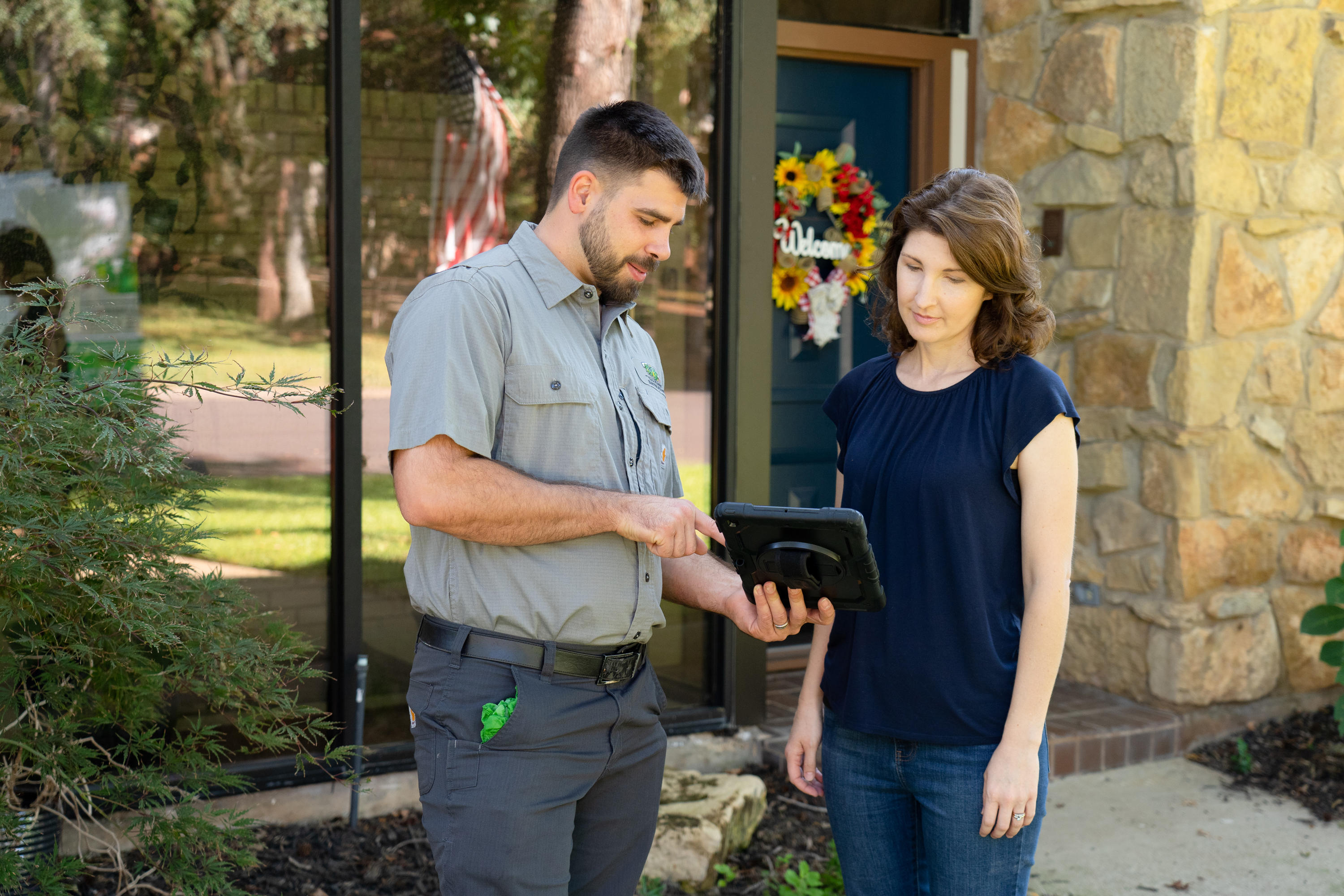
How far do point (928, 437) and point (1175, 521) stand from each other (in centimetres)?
273

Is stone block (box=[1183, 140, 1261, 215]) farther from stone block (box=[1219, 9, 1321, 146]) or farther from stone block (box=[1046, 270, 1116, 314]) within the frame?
stone block (box=[1046, 270, 1116, 314])

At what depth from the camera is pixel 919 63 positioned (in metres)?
4.98

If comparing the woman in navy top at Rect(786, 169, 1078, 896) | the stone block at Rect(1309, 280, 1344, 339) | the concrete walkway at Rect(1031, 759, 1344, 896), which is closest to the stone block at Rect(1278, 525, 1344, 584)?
the stone block at Rect(1309, 280, 1344, 339)

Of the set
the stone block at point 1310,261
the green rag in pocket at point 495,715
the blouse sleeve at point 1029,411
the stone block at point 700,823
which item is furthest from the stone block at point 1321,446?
the green rag in pocket at point 495,715

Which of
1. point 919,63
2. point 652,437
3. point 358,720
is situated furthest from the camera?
point 919,63

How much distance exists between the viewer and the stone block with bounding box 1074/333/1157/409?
4465mm

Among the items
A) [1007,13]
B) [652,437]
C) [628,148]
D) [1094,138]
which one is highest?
[1007,13]

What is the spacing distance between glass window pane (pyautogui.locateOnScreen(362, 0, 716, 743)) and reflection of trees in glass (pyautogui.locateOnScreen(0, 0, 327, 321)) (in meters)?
0.21

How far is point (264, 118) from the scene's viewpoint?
3635mm

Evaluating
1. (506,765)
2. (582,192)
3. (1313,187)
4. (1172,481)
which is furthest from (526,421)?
(1313,187)

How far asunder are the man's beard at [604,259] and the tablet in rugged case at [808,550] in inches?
19.6

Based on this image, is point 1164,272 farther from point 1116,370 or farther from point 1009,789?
point 1009,789

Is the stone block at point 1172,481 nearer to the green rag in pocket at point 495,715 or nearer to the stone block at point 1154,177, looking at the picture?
the stone block at point 1154,177

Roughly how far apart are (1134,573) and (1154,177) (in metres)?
1.45
